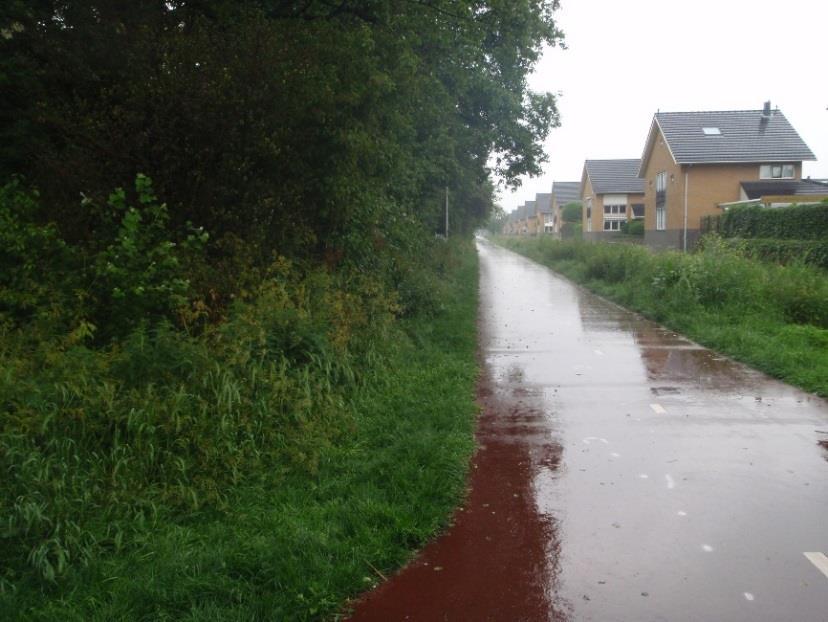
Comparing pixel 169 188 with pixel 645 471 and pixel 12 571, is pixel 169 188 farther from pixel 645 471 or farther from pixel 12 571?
pixel 645 471

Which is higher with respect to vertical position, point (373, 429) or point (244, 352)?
point (244, 352)

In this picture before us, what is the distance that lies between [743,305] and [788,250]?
7.27m

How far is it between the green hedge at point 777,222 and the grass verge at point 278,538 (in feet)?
58.6

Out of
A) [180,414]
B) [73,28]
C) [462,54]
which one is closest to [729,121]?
[462,54]

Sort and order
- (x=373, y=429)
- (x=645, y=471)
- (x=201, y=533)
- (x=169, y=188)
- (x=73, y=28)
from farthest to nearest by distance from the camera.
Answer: (x=73, y=28) → (x=169, y=188) → (x=373, y=429) → (x=645, y=471) → (x=201, y=533)

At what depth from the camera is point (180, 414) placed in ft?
18.0

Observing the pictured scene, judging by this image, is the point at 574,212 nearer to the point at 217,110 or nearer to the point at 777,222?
the point at 777,222

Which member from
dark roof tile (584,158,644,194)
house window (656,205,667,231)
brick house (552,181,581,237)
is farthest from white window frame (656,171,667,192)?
brick house (552,181,581,237)

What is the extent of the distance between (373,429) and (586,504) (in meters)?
2.23

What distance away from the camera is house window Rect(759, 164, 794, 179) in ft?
124

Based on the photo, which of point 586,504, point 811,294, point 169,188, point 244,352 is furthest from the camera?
point 811,294

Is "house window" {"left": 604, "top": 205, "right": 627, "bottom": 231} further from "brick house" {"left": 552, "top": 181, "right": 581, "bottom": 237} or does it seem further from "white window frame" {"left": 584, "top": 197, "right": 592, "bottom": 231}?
"brick house" {"left": 552, "top": 181, "right": 581, "bottom": 237}

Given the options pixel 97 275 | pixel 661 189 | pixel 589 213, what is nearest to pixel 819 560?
pixel 97 275

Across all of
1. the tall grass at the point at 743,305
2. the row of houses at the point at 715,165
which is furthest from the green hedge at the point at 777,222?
the row of houses at the point at 715,165
